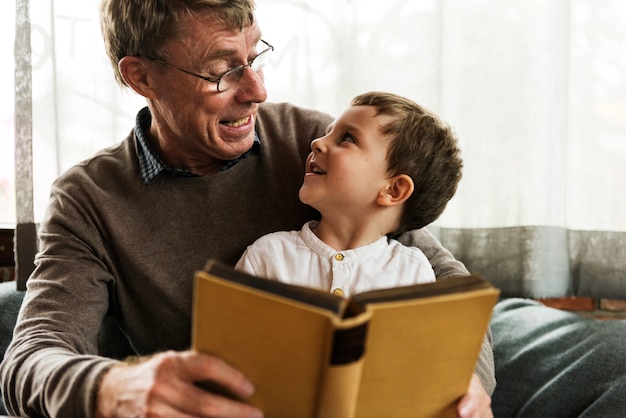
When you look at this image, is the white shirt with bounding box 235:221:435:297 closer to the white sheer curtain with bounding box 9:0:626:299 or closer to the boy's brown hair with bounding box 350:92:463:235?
the boy's brown hair with bounding box 350:92:463:235

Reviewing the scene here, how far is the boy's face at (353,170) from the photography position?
1.54m

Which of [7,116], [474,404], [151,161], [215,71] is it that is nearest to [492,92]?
[215,71]

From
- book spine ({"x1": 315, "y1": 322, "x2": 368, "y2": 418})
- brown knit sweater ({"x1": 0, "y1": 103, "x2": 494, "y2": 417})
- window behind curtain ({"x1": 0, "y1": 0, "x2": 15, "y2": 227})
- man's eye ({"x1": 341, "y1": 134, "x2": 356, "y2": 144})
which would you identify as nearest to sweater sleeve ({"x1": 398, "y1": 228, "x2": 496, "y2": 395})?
brown knit sweater ({"x1": 0, "y1": 103, "x2": 494, "y2": 417})

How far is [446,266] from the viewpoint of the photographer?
1643 mm

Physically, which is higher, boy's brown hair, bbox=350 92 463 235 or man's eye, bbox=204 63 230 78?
man's eye, bbox=204 63 230 78

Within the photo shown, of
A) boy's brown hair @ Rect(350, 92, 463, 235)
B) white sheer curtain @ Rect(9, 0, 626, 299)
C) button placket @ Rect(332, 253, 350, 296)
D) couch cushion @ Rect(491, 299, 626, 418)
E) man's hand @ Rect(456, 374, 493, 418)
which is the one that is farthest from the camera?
white sheer curtain @ Rect(9, 0, 626, 299)

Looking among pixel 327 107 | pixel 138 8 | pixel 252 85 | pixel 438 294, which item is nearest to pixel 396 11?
pixel 327 107

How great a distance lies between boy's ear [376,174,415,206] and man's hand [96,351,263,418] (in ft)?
2.15

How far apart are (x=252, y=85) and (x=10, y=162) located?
1.25m

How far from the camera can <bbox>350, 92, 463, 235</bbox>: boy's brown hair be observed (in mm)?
1563

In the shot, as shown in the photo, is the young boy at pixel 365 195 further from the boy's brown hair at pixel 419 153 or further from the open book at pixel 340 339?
the open book at pixel 340 339

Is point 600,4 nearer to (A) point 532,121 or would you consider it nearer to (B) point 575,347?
(A) point 532,121

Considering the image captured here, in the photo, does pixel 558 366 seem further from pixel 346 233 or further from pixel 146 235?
pixel 146 235

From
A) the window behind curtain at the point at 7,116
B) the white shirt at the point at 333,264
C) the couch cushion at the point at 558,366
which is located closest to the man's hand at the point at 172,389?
the white shirt at the point at 333,264
